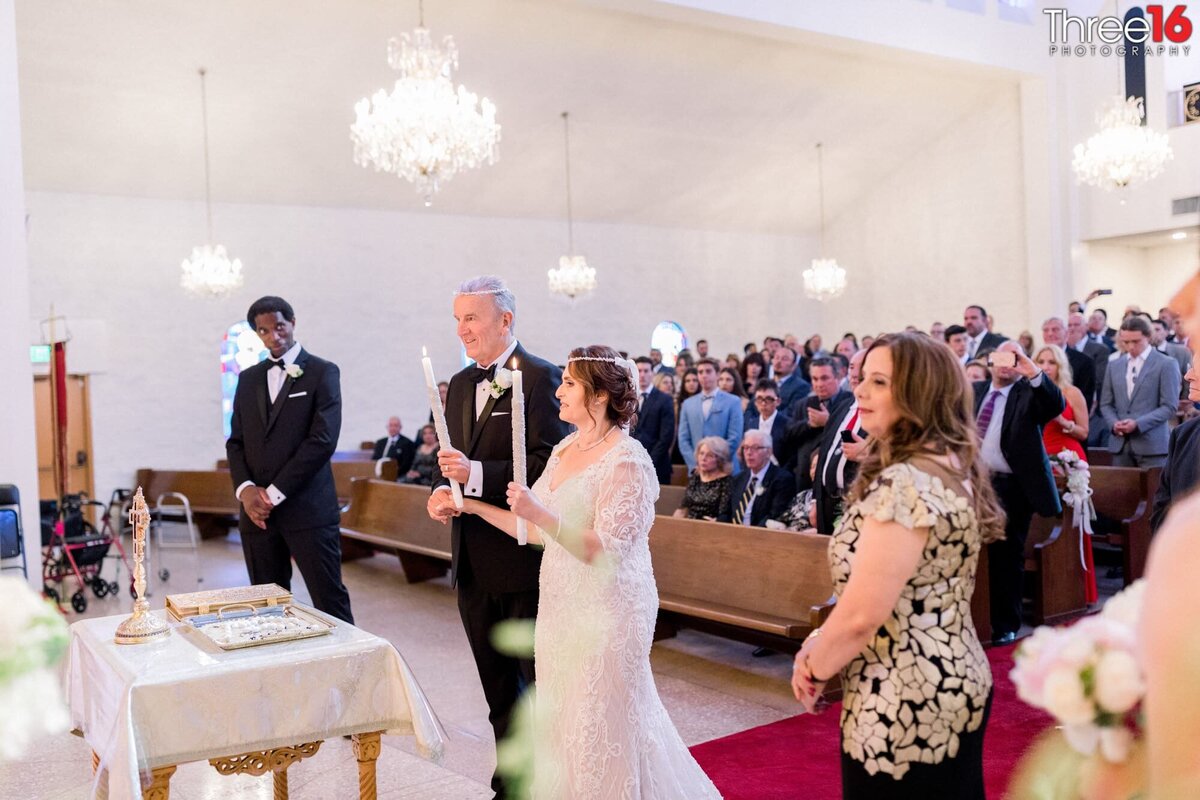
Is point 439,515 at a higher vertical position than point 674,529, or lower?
higher

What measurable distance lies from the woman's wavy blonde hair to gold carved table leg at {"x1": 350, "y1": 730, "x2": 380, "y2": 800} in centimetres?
163

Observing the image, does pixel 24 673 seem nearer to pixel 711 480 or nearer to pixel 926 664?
pixel 926 664

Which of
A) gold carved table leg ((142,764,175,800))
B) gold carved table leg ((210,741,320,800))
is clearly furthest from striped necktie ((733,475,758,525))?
gold carved table leg ((142,764,175,800))

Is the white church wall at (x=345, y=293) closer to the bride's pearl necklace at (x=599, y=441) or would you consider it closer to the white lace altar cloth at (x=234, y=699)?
the white lace altar cloth at (x=234, y=699)

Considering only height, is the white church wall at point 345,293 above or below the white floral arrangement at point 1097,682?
above

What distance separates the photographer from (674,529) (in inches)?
260

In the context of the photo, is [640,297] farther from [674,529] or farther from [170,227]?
[674,529]

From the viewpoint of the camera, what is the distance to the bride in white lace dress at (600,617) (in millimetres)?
3227

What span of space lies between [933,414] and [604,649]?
1.35 metres

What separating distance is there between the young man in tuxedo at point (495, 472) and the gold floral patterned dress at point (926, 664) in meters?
1.62

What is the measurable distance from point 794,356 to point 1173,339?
4347mm

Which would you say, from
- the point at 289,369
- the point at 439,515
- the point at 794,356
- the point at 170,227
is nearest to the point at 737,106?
the point at 794,356

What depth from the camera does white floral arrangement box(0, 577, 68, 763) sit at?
1.34 metres

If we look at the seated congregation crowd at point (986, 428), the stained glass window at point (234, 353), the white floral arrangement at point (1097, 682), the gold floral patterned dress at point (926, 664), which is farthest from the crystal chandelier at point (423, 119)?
the white floral arrangement at point (1097, 682)
